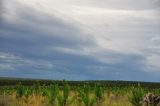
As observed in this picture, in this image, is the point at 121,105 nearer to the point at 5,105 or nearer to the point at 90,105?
the point at 90,105

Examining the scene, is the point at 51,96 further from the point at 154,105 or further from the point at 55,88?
the point at 154,105

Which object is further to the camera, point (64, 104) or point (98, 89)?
point (98, 89)

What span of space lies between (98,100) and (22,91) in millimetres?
7115

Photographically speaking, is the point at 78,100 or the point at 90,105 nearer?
the point at 90,105

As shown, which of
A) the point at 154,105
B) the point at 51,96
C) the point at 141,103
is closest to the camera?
the point at 154,105

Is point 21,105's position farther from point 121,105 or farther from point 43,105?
point 121,105

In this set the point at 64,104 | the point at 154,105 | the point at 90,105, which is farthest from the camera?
the point at 64,104

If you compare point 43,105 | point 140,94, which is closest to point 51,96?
point 43,105

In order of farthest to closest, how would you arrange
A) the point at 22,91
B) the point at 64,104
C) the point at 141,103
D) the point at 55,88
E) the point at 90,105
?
the point at 22,91 < the point at 55,88 < the point at 64,104 < the point at 90,105 < the point at 141,103

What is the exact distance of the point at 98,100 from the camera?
83.2ft

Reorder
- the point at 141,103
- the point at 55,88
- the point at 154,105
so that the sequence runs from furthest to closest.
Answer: the point at 55,88, the point at 141,103, the point at 154,105

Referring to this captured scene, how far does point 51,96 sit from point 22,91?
779 centimetres

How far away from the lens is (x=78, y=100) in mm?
22625

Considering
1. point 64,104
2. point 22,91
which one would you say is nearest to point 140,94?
point 64,104
